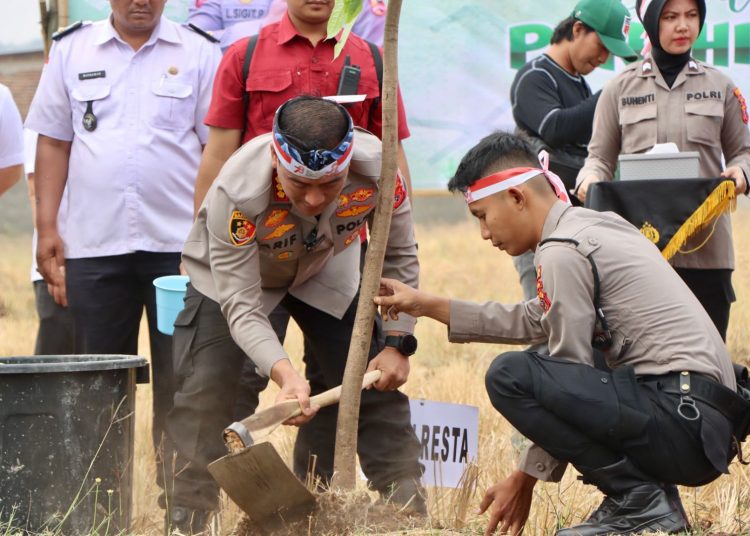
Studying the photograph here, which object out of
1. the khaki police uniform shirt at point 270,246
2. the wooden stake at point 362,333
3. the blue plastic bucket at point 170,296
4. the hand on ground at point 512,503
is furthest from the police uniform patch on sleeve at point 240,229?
the hand on ground at point 512,503

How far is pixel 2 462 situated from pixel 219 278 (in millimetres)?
928

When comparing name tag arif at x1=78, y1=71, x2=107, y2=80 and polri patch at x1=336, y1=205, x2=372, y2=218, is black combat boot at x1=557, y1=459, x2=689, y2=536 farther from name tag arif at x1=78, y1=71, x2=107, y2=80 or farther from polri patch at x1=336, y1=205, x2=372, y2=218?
name tag arif at x1=78, y1=71, x2=107, y2=80

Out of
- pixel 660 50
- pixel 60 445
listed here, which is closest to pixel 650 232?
pixel 660 50

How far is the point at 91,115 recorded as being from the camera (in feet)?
18.0

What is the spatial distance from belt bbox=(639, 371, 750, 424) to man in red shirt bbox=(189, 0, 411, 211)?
171cm

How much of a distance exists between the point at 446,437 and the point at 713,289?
136cm

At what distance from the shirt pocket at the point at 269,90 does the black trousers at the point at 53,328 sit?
1.64m

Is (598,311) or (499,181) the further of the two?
(499,181)

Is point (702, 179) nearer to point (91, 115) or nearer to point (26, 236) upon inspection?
point (91, 115)

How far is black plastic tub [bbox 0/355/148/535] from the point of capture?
402 cm

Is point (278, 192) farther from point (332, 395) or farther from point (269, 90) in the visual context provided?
point (269, 90)

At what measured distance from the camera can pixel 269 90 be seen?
5055mm

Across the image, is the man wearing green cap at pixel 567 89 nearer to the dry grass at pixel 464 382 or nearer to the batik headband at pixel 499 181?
the dry grass at pixel 464 382

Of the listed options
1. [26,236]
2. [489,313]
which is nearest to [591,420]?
[489,313]
